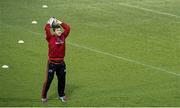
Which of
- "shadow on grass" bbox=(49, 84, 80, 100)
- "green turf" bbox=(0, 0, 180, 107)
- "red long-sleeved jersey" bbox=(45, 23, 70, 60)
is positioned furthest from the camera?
"green turf" bbox=(0, 0, 180, 107)

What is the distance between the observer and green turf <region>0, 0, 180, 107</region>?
53.0ft

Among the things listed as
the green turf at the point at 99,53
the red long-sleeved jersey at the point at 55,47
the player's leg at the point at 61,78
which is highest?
the red long-sleeved jersey at the point at 55,47

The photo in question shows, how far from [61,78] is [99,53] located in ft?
16.7

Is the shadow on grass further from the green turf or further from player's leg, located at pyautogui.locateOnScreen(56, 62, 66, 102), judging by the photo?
player's leg, located at pyautogui.locateOnScreen(56, 62, 66, 102)

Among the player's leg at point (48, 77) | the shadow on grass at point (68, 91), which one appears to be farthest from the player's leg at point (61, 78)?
the shadow on grass at point (68, 91)

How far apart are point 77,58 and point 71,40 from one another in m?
2.31

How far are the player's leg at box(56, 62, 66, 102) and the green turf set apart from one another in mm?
224

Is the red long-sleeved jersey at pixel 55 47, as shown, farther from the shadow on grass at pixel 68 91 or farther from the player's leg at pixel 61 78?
the shadow on grass at pixel 68 91

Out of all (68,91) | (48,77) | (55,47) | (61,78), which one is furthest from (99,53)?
(55,47)

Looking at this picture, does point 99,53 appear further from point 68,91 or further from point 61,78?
point 61,78

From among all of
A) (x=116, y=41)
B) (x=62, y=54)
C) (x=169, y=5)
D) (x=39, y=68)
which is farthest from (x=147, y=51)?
(x=169, y=5)

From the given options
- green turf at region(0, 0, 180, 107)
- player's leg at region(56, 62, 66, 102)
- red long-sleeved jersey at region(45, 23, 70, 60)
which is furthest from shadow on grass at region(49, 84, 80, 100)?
red long-sleeved jersey at region(45, 23, 70, 60)

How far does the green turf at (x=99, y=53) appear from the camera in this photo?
16.1 meters

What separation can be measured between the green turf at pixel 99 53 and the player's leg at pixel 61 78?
224mm
